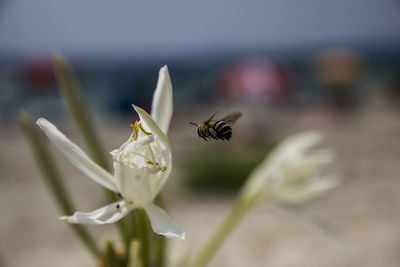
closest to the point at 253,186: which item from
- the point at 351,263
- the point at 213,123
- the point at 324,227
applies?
the point at 324,227

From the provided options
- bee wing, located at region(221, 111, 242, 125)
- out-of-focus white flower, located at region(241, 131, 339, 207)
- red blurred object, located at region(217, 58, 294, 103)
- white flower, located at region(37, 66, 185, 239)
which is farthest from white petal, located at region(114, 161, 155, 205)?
red blurred object, located at region(217, 58, 294, 103)

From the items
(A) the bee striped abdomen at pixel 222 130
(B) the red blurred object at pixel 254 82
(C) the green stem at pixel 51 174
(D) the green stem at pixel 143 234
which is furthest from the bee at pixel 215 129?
(B) the red blurred object at pixel 254 82

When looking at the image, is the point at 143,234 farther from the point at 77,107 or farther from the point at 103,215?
the point at 77,107

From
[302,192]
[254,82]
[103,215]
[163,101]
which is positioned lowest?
[103,215]

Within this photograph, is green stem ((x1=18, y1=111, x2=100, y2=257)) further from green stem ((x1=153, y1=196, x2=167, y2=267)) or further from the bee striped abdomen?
the bee striped abdomen

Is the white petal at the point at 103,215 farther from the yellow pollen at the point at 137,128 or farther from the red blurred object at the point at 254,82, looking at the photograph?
the red blurred object at the point at 254,82

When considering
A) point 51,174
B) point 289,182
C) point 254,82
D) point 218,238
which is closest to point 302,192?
point 289,182
